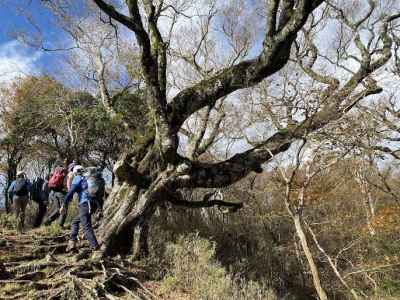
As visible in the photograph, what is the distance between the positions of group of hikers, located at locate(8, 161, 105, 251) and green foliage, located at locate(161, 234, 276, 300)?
1714 millimetres

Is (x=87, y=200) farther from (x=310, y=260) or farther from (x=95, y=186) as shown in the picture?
(x=310, y=260)

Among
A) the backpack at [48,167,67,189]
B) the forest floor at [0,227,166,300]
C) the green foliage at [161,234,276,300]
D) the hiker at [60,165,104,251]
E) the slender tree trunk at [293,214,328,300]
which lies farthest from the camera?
the backpack at [48,167,67,189]

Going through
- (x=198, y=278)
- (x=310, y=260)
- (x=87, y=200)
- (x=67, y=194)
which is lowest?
(x=198, y=278)

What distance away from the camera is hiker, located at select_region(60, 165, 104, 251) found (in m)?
7.52

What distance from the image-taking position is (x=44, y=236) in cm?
862

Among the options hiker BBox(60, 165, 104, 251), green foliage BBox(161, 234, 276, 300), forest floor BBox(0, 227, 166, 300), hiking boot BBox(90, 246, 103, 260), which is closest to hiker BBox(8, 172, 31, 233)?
forest floor BBox(0, 227, 166, 300)

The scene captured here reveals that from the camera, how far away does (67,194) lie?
799 cm

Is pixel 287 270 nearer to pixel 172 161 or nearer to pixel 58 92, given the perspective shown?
pixel 172 161

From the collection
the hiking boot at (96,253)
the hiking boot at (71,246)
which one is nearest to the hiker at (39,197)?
the hiking boot at (71,246)

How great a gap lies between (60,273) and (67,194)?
1694 mm

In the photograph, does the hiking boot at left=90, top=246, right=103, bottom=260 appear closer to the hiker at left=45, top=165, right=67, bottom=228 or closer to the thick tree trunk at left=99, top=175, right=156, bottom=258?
the thick tree trunk at left=99, top=175, right=156, bottom=258

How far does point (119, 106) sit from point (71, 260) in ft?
40.4

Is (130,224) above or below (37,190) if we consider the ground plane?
below

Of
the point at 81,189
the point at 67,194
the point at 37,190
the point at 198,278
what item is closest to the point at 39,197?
the point at 37,190
